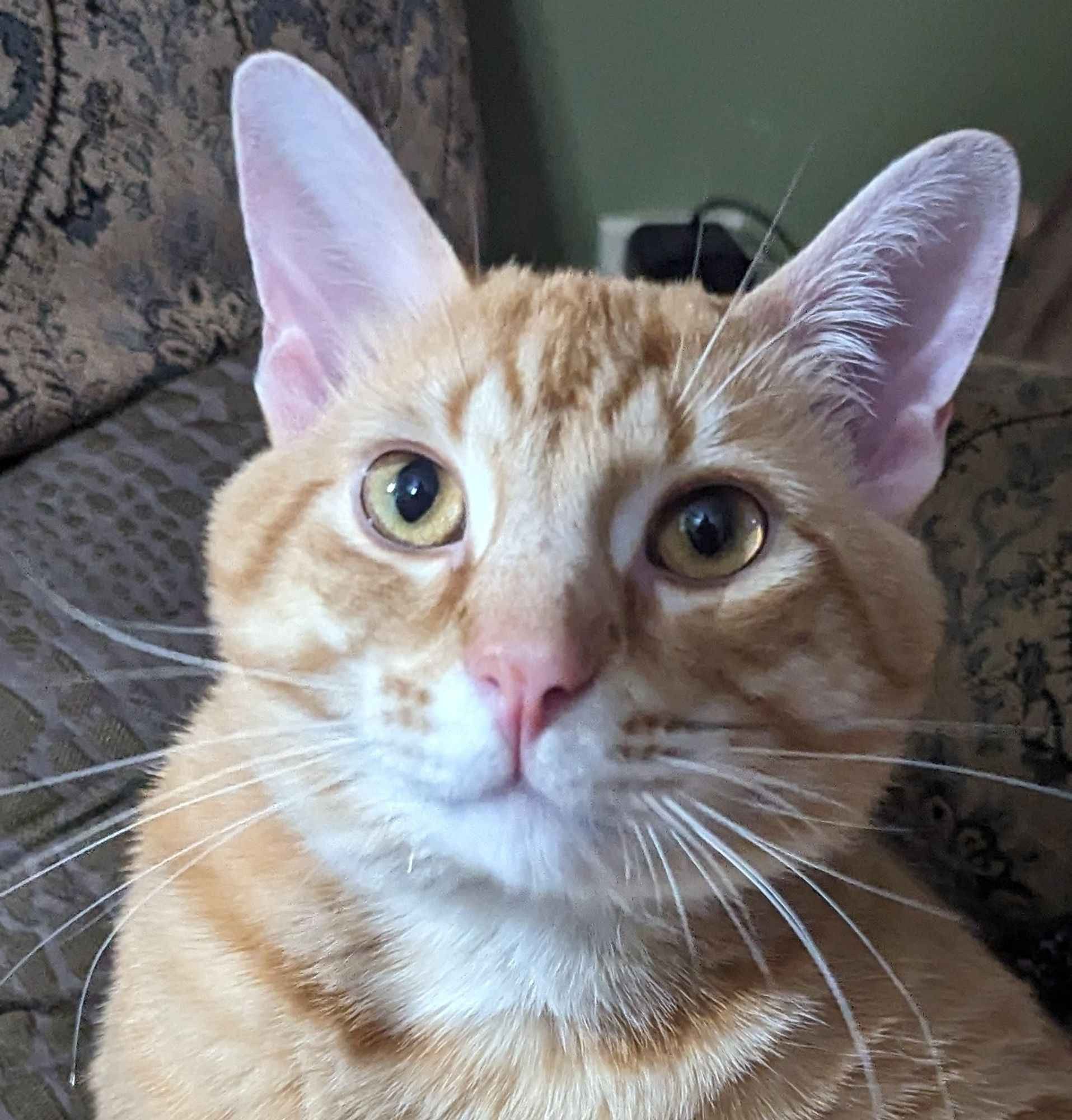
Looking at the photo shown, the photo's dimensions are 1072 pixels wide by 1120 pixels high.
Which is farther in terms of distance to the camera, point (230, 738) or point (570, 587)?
point (230, 738)

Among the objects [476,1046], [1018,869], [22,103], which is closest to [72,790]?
[476,1046]

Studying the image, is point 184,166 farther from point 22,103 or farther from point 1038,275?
point 1038,275

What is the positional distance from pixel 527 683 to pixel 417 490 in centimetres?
20

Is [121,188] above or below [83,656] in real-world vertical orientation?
above

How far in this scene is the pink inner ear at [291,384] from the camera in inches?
33.4

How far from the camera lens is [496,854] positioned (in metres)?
0.63

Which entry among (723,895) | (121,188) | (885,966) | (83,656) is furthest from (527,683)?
(121,188)

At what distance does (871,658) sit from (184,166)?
1.05 m

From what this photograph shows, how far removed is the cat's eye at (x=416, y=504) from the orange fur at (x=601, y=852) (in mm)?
17

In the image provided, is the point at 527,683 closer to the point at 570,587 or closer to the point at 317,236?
the point at 570,587

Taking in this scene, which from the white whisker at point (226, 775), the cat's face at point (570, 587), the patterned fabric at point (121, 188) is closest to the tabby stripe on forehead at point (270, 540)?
the cat's face at point (570, 587)

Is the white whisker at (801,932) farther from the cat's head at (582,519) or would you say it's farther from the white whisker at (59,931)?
the white whisker at (59,931)

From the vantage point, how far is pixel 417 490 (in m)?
0.73

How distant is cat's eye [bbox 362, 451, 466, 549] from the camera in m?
0.72
